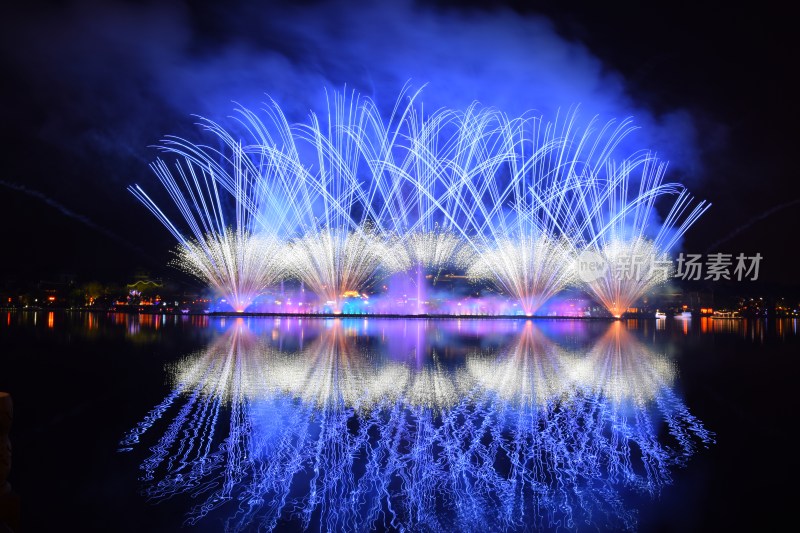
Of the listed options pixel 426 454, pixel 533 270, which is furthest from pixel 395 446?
pixel 533 270

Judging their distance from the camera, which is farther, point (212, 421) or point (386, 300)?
point (386, 300)

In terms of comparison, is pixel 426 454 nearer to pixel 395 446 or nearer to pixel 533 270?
pixel 395 446

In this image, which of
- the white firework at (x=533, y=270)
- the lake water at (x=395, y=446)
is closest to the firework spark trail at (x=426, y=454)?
the lake water at (x=395, y=446)

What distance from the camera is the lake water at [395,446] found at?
491cm

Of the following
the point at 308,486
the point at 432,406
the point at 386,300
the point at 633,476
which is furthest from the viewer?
the point at 386,300

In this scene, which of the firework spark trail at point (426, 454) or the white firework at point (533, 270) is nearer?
the firework spark trail at point (426, 454)

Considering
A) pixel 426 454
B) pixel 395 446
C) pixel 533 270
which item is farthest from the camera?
pixel 533 270

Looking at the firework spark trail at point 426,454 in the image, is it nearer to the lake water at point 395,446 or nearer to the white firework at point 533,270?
the lake water at point 395,446

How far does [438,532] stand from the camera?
4508 millimetres

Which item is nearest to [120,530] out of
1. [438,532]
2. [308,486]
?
[308,486]

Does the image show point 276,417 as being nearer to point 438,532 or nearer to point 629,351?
point 438,532

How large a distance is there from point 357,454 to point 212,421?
97.6 inches

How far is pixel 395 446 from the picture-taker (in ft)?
22.3

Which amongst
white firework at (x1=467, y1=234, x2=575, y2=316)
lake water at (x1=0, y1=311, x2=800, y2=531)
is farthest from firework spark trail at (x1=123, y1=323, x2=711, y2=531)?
white firework at (x1=467, y1=234, x2=575, y2=316)
